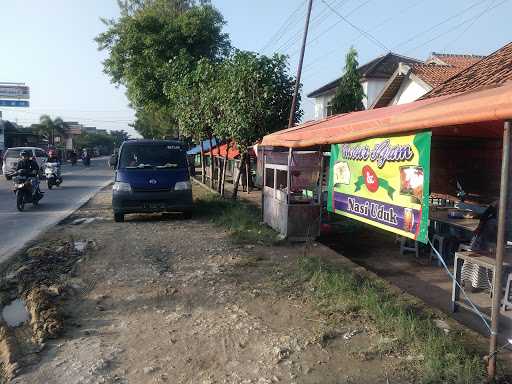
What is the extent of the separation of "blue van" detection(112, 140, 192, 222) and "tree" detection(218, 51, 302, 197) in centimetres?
164

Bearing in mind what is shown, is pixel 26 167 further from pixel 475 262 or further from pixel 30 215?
pixel 475 262

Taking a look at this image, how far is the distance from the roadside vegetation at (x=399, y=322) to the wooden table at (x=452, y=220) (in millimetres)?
1345

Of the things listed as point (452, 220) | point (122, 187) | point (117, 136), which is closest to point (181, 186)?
point (122, 187)

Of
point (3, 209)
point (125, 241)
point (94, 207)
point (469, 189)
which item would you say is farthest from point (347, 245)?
point (3, 209)

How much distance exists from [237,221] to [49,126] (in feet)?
241

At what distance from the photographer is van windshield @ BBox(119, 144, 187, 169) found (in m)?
11.1

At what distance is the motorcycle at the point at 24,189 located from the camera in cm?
1244

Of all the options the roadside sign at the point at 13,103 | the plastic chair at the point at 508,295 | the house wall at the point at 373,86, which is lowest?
the plastic chair at the point at 508,295

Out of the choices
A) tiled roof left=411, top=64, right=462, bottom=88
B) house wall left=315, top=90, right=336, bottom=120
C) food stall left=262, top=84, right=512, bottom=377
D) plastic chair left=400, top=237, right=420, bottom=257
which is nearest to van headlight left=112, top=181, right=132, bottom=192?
food stall left=262, top=84, right=512, bottom=377

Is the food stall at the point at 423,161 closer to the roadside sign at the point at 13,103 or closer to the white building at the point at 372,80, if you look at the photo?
the white building at the point at 372,80

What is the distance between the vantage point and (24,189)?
40.9 ft

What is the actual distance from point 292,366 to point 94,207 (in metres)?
11.1

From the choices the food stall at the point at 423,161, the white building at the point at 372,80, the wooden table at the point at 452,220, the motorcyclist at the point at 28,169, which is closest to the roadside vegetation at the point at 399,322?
the food stall at the point at 423,161

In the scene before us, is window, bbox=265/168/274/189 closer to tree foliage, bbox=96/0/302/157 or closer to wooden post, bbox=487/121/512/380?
tree foliage, bbox=96/0/302/157
